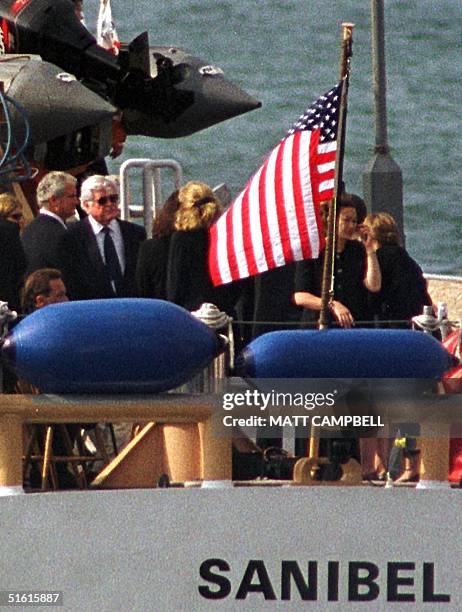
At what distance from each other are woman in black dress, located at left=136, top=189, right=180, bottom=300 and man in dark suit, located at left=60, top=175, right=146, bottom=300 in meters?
0.16

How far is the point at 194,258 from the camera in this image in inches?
386

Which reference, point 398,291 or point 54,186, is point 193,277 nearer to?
point 398,291

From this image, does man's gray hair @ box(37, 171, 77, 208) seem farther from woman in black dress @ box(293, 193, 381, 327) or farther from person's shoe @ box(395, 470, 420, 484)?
person's shoe @ box(395, 470, 420, 484)

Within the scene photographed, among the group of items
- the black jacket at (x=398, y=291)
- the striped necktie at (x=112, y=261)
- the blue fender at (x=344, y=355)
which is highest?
the striped necktie at (x=112, y=261)

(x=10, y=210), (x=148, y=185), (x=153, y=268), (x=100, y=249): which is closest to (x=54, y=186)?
(x=10, y=210)

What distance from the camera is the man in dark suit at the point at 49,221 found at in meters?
10.2

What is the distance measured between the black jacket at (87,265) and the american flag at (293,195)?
100 centimetres

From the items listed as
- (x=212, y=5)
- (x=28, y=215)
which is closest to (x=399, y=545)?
(x=28, y=215)

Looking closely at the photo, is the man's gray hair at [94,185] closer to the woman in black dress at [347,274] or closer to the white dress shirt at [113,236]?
the white dress shirt at [113,236]

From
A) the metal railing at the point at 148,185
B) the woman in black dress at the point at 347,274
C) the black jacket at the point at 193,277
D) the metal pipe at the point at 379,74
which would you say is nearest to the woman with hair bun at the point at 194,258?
the black jacket at the point at 193,277

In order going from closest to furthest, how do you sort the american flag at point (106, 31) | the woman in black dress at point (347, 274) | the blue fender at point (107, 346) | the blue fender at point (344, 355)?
the blue fender at point (107, 346) → the blue fender at point (344, 355) → the woman in black dress at point (347, 274) → the american flag at point (106, 31)

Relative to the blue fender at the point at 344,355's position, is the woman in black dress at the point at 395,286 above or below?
above

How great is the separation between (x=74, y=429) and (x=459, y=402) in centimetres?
170

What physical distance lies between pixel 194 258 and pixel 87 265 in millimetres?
559
